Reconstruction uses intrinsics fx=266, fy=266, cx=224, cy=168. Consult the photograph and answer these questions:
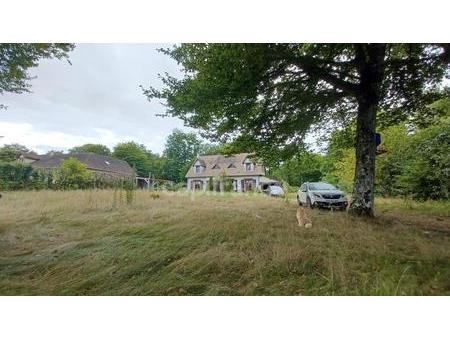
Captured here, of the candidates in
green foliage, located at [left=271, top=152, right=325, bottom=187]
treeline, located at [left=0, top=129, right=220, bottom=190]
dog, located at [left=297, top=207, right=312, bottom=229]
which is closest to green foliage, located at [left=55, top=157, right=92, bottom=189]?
treeline, located at [left=0, top=129, right=220, bottom=190]

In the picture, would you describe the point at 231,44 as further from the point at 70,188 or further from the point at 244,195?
the point at 70,188

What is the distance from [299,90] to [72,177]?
4.20 meters

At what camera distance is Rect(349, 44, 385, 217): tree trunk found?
377cm

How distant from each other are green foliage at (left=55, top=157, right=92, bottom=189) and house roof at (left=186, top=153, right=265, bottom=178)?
76.4 inches

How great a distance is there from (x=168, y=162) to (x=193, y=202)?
955 mm

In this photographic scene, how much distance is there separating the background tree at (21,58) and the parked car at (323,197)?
12.8 ft

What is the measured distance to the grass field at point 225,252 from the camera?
2136mm

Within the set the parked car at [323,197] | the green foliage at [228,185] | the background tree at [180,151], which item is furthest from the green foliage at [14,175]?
the parked car at [323,197]

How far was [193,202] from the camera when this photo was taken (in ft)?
17.1

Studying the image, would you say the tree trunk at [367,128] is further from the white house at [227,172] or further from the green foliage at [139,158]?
the green foliage at [139,158]

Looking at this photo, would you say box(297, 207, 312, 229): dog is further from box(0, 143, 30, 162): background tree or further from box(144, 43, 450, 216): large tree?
box(0, 143, 30, 162): background tree
